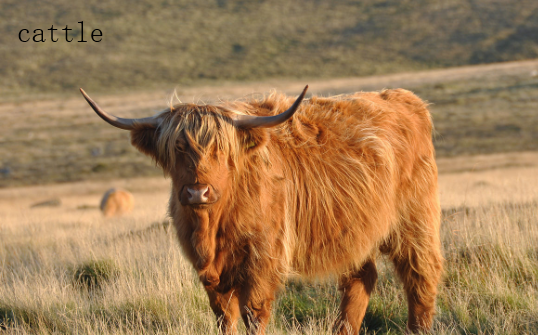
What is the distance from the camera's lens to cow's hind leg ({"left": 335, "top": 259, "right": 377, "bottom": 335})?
15.3 feet

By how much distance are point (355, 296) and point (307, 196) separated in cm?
115

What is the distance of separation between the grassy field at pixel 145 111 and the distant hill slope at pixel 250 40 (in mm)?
12607

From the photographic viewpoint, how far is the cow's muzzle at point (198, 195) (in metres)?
3.30

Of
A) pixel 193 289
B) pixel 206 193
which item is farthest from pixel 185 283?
pixel 206 193

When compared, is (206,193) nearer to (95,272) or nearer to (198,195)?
(198,195)

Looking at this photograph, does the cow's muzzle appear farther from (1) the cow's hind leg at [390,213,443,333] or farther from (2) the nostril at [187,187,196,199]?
(1) the cow's hind leg at [390,213,443,333]

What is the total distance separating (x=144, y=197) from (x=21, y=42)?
5376cm

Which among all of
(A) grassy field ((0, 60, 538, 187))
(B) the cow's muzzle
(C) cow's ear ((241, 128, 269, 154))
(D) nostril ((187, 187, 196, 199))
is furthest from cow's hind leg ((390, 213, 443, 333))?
(A) grassy field ((0, 60, 538, 187))

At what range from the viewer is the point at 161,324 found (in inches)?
175

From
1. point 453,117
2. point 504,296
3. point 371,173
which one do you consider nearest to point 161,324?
point 371,173

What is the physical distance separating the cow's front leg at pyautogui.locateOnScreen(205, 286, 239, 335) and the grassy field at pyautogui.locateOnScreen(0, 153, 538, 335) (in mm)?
226

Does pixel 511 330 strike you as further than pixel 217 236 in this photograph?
Yes

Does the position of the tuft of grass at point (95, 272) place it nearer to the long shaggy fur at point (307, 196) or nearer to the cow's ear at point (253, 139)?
the long shaggy fur at point (307, 196)

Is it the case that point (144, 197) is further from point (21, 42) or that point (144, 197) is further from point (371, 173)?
point (21, 42)
